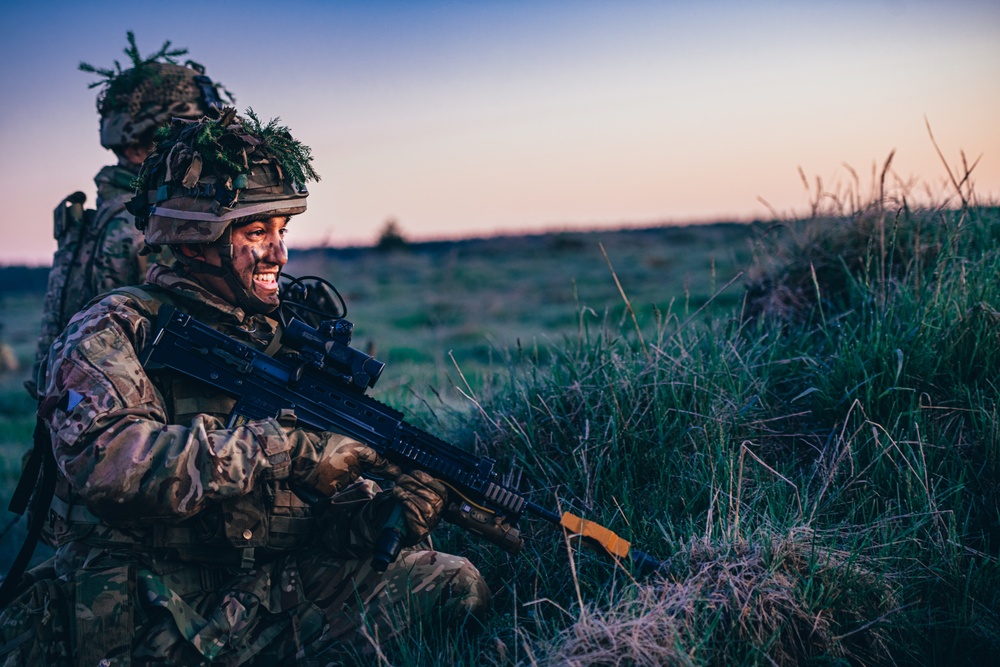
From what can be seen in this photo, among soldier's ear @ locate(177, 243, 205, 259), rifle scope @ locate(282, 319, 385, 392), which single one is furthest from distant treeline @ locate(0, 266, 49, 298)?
rifle scope @ locate(282, 319, 385, 392)

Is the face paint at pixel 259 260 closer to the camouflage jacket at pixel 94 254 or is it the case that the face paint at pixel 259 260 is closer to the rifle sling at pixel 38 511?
the rifle sling at pixel 38 511

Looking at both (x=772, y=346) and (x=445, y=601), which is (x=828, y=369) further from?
(x=445, y=601)

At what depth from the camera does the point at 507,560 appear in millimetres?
3596

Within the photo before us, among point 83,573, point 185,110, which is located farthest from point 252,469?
point 185,110

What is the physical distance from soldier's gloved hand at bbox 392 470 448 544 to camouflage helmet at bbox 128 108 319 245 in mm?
1257

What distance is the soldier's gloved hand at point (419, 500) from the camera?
3.01 meters

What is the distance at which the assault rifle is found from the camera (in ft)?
9.76

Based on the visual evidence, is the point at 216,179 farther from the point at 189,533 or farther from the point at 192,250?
the point at 189,533

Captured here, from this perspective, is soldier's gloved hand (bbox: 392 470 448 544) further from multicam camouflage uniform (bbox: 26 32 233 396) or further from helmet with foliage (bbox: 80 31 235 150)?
helmet with foliage (bbox: 80 31 235 150)

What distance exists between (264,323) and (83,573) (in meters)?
1.20

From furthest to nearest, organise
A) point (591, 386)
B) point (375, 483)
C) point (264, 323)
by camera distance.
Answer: point (591, 386)
point (375, 483)
point (264, 323)

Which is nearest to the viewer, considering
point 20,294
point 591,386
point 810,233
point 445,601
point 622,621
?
point 622,621

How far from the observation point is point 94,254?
14.8ft

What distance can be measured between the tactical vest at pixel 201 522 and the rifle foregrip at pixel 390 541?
372mm
